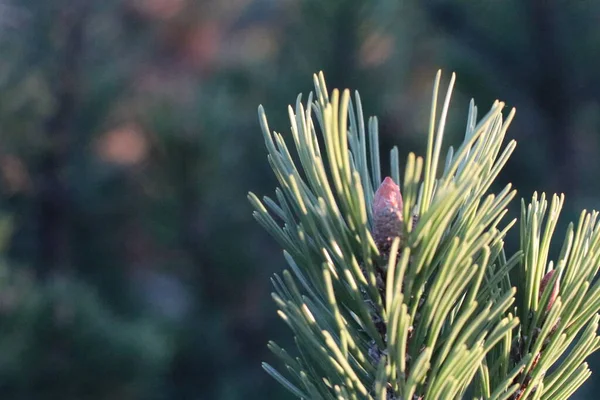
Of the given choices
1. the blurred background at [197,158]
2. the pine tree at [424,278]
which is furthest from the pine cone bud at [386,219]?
the blurred background at [197,158]

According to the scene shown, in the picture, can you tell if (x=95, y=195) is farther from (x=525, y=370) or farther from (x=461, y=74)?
(x=525, y=370)

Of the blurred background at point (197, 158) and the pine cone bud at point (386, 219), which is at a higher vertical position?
the blurred background at point (197, 158)

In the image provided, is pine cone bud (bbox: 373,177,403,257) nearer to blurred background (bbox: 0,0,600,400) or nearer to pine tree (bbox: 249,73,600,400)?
pine tree (bbox: 249,73,600,400)

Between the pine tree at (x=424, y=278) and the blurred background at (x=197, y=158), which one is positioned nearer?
the pine tree at (x=424, y=278)

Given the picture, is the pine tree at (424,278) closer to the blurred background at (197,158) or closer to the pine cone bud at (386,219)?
the pine cone bud at (386,219)

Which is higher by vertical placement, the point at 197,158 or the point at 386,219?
the point at 197,158

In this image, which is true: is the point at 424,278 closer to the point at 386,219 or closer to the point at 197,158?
the point at 386,219

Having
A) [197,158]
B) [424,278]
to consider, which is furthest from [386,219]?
[197,158]
